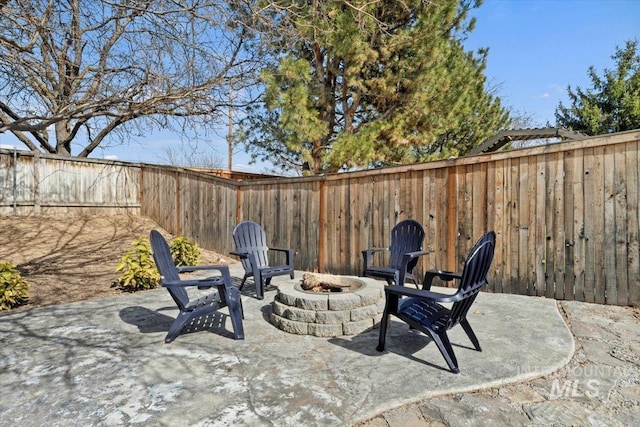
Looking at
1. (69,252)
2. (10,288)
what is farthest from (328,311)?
(69,252)

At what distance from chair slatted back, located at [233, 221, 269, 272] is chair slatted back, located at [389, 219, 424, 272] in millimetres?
1700

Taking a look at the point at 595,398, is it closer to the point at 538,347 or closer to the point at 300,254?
the point at 538,347

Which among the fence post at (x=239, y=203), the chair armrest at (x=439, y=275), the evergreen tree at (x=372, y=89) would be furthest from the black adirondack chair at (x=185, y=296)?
the evergreen tree at (x=372, y=89)

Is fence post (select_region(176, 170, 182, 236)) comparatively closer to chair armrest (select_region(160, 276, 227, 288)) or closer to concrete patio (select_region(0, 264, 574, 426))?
concrete patio (select_region(0, 264, 574, 426))

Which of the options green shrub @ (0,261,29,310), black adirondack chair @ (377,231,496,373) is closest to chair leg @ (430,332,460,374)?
black adirondack chair @ (377,231,496,373)

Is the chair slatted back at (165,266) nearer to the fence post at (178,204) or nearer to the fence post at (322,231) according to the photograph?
the fence post at (322,231)

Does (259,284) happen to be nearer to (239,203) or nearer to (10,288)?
(10,288)

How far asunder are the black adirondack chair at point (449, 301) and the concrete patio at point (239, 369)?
0.65ft

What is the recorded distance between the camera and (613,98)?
11883 mm

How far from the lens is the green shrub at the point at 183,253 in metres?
6.12

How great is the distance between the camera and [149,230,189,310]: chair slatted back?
2.90m

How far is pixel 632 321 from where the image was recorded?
10.3ft

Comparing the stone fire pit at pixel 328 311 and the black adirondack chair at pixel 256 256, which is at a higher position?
the black adirondack chair at pixel 256 256

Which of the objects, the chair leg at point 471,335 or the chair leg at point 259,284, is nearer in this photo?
the chair leg at point 471,335
